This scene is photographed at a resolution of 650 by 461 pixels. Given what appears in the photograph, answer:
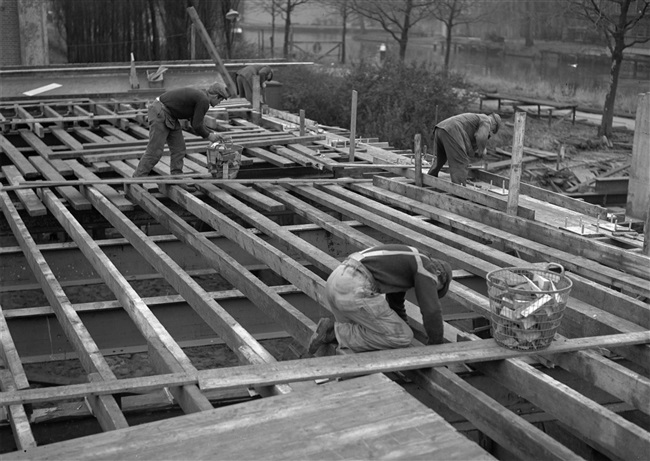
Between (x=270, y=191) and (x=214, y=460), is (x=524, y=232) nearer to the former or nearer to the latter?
(x=270, y=191)

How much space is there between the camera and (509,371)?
18.7 feet

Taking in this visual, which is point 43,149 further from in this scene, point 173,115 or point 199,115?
point 199,115

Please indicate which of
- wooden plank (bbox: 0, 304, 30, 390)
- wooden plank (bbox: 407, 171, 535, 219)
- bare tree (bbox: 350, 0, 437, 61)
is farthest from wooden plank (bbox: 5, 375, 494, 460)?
bare tree (bbox: 350, 0, 437, 61)

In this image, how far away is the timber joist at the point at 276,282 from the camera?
5.42 meters

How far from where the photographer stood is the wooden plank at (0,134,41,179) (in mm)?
11328

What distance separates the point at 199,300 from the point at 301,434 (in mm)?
2651

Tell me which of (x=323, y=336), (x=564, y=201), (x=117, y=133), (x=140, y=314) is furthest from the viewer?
(x=117, y=133)

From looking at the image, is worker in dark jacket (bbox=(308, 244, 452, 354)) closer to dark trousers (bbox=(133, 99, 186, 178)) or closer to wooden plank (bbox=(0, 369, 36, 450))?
wooden plank (bbox=(0, 369, 36, 450))

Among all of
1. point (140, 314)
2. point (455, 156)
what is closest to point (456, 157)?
point (455, 156)

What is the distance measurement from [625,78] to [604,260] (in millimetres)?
21676

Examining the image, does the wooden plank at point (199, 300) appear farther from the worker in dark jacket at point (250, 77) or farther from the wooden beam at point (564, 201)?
the worker in dark jacket at point (250, 77)

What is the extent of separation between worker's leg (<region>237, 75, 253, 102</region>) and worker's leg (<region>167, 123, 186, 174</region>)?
6.90m

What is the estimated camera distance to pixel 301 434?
466 centimetres

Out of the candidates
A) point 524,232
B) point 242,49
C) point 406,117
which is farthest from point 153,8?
point 524,232
